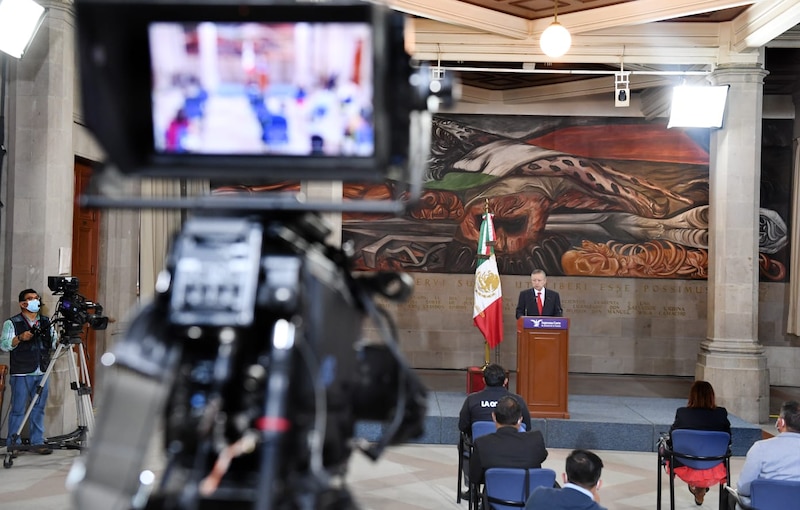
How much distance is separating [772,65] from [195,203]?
14.8 m

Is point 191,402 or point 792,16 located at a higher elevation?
point 792,16

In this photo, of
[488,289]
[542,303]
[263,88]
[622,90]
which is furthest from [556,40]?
[263,88]

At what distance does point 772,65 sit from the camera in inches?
565

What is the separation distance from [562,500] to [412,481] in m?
4.27

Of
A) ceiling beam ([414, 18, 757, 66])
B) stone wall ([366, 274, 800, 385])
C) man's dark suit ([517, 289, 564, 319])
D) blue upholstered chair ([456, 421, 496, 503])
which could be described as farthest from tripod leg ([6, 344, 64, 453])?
stone wall ([366, 274, 800, 385])

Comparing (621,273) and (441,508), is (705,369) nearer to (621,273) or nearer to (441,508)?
(621,273)

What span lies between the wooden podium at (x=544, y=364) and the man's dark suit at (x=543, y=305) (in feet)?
1.84

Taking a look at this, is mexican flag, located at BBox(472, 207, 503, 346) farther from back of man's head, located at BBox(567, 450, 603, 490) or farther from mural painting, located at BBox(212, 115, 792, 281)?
back of man's head, located at BBox(567, 450, 603, 490)

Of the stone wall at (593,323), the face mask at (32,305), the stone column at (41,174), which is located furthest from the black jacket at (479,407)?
the stone wall at (593,323)

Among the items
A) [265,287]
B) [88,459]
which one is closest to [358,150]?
[265,287]

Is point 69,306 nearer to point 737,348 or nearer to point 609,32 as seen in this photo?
point 609,32

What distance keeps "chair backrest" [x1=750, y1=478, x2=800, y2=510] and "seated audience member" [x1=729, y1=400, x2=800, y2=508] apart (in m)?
0.41

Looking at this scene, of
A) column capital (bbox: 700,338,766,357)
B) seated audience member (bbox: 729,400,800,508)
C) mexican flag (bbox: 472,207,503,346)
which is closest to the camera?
seated audience member (bbox: 729,400,800,508)

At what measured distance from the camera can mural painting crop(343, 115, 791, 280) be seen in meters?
16.0
